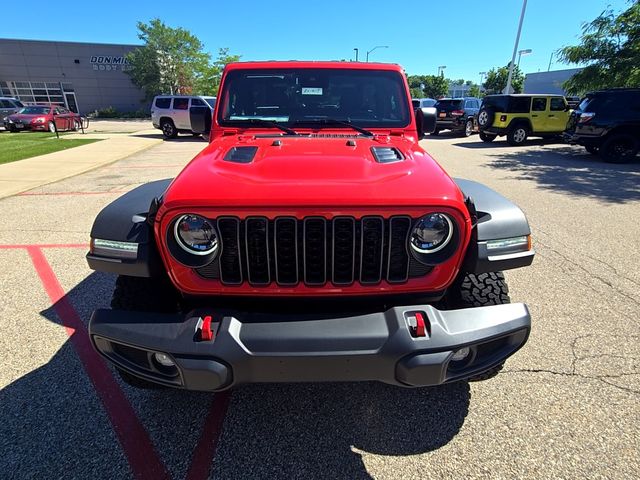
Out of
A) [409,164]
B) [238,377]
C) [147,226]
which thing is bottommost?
[238,377]

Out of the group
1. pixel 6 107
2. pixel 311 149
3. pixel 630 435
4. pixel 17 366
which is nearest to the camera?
pixel 630 435

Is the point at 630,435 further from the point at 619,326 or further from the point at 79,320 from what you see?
the point at 79,320

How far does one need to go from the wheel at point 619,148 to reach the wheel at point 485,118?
18.0ft

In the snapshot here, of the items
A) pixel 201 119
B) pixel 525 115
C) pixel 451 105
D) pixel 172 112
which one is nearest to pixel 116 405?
pixel 201 119

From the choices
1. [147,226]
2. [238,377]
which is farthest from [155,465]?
[147,226]

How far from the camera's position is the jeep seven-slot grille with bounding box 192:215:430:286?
1691mm

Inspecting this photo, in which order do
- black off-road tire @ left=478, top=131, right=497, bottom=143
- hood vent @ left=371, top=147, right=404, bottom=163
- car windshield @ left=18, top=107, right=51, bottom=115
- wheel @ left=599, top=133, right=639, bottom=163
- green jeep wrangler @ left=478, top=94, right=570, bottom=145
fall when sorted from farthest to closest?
car windshield @ left=18, top=107, right=51, bottom=115 → black off-road tire @ left=478, top=131, right=497, bottom=143 → green jeep wrangler @ left=478, top=94, right=570, bottom=145 → wheel @ left=599, top=133, right=639, bottom=163 → hood vent @ left=371, top=147, right=404, bottom=163

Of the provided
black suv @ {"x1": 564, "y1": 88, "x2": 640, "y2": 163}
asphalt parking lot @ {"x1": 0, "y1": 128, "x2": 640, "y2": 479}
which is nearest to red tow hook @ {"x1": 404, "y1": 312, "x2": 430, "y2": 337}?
asphalt parking lot @ {"x1": 0, "y1": 128, "x2": 640, "y2": 479}

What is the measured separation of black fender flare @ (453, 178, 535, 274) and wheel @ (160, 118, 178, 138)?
64.5ft

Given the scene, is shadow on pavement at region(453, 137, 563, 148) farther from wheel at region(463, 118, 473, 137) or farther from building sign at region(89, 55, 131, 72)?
building sign at region(89, 55, 131, 72)

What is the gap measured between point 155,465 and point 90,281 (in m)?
2.56

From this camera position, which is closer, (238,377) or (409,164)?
(238,377)

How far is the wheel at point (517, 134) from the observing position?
1582 centimetres

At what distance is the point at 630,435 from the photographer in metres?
2.08
